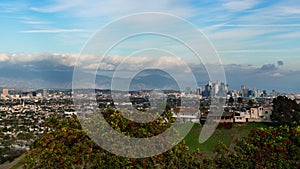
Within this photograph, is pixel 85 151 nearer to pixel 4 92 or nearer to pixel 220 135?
pixel 220 135

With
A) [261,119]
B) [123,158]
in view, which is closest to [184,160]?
[123,158]

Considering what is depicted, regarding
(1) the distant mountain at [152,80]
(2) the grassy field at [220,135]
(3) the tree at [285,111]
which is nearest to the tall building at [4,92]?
(2) the grassy field at [220,135]

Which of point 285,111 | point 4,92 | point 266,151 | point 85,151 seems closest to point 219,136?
point 285,111

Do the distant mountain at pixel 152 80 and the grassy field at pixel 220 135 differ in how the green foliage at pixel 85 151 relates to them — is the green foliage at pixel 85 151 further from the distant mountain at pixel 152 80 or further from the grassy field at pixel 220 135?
the grassy field at pixel 220 135

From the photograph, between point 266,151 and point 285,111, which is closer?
point 266,151

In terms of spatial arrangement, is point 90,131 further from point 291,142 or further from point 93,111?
point 291,142

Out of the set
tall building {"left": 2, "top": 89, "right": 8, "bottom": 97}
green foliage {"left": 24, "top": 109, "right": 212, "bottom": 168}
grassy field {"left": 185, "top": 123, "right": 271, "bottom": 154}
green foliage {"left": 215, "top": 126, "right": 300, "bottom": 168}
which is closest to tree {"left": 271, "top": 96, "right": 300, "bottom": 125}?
grassy field {"left": 185, "top": 123, "right": 271, "bottom": 154}

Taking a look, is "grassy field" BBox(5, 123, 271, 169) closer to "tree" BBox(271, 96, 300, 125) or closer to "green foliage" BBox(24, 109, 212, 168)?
"tree" BBox(271, 96, 300, 125)
